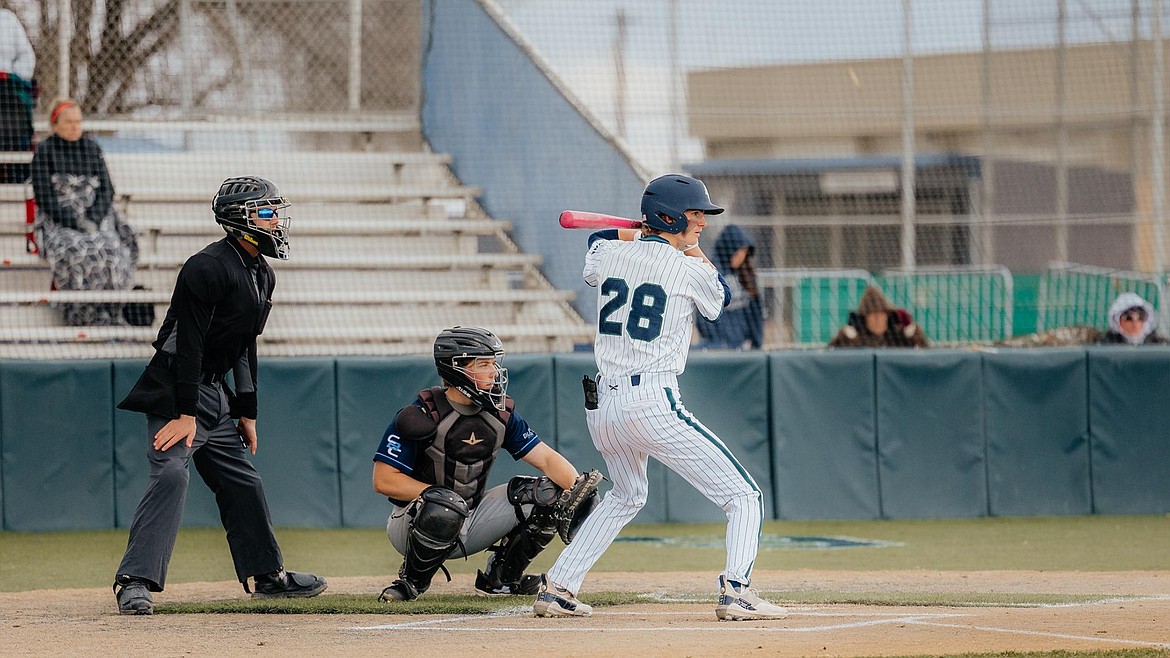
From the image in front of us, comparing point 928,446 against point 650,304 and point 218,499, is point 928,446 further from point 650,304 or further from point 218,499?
point 218,499

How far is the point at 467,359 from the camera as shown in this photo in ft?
18.2

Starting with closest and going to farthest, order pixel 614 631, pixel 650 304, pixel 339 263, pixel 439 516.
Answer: pixel 614 631
pixel 650 304
pixel 439 516
pixel 339 263

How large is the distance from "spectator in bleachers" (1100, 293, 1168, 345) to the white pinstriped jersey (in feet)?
18.9

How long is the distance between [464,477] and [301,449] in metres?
3.28

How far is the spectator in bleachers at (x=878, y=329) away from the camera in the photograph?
31.7 feet

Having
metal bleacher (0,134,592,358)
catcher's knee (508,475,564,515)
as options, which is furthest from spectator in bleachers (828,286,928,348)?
catcher's knee (508,475,564,515)

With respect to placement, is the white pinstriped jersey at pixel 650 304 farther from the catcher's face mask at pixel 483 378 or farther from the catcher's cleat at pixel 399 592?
the catcher's cleat at pixel 399 592

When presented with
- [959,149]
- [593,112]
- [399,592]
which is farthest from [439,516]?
[959,149]

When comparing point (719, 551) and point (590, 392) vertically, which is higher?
point (590, 392)

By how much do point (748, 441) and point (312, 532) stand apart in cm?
282

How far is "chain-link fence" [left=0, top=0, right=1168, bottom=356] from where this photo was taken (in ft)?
37.2

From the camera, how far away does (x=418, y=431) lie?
5.58 m

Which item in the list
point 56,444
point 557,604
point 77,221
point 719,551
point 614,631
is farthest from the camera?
point 77,221

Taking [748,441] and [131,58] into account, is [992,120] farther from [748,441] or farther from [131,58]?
[131,58]
